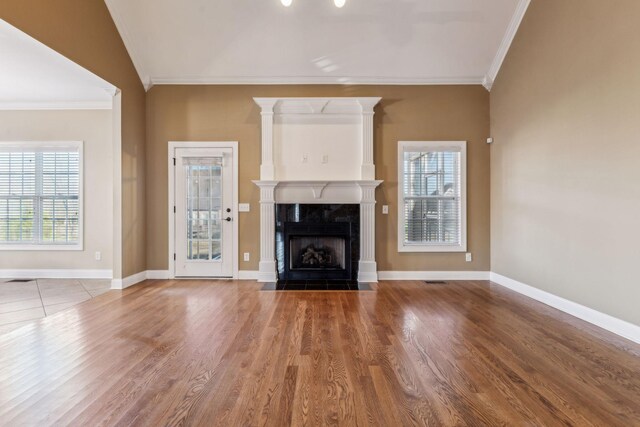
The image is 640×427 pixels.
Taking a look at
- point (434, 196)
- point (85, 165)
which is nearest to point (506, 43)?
point (434, 196)

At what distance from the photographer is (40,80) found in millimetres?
4461

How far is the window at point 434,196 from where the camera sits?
16.7 feet

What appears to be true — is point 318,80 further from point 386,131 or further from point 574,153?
point 574,153

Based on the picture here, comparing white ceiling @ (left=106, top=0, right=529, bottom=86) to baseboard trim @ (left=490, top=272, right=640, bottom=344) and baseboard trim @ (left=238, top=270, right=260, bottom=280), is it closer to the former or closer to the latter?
baseboard trim @ (left=238, top=270, right=260, bottom=280)

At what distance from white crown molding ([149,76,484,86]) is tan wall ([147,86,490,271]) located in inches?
3.4

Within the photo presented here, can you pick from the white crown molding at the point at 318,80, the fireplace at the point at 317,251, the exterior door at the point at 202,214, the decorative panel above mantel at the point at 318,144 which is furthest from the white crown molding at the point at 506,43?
the exterior door at the point at 202,214

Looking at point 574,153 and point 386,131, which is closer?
point 574,153

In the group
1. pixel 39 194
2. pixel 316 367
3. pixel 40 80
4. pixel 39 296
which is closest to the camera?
pixel 316 367

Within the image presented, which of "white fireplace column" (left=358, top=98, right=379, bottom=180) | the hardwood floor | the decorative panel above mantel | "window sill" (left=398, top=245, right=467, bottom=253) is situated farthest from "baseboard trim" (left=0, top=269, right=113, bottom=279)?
"window sill" (left=398, top=245, right=467, bottom=253)

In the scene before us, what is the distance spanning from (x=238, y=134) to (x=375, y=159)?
219 centimetres

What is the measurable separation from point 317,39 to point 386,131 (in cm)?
167

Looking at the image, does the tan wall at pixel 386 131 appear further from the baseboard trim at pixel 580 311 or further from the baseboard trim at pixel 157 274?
the baseboard trim at pixel 580 311

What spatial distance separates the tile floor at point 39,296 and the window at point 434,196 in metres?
4.51

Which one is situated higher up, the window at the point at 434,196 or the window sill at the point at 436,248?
the window at the point at 434,196
